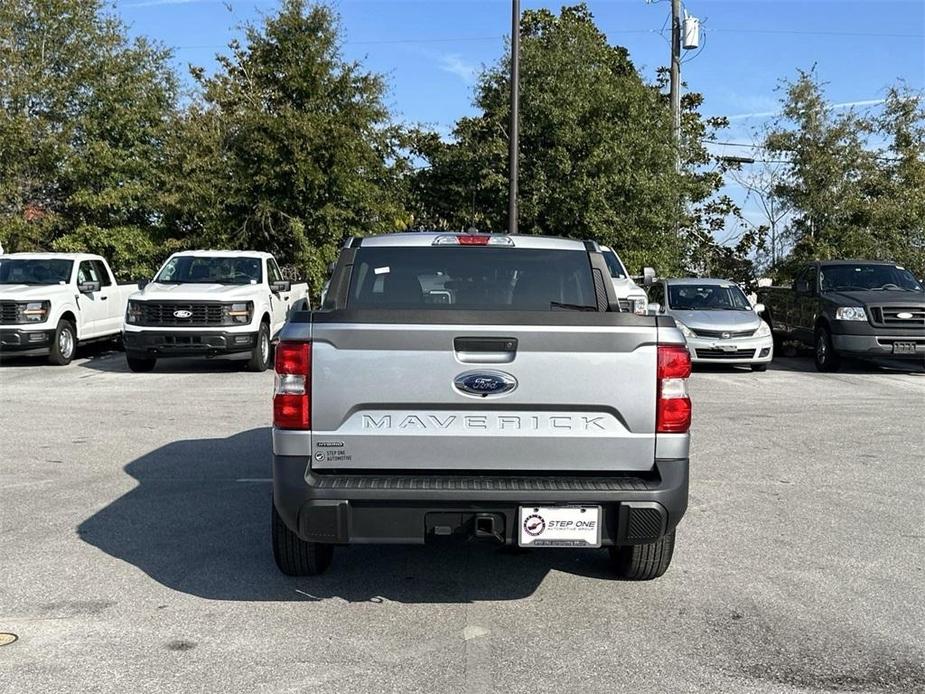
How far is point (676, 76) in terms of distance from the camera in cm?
2761

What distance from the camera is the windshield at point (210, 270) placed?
54.4ft

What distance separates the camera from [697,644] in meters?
4.57

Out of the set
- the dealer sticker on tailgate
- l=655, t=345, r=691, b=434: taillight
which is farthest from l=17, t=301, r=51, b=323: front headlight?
l=655, t=345, r=691, b=434: taillight

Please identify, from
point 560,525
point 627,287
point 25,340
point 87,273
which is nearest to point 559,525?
point 560,525

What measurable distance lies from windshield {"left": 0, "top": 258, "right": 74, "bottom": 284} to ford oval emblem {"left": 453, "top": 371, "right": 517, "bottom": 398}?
1434cm

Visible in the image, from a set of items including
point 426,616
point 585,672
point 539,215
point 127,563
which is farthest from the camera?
point 539,215

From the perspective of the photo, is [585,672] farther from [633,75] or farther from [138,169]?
[633,75]

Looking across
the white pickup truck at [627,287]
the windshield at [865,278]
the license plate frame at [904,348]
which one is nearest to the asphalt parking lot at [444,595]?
the white pickup truck at [627,287]

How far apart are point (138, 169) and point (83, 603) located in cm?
1983

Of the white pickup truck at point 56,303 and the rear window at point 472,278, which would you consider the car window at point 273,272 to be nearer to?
the white pickup truck at point 56,303

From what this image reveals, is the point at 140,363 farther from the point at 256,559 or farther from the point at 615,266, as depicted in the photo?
the point at 256,559

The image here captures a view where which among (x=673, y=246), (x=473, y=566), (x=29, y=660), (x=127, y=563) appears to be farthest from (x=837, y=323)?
(x=29, y=660)

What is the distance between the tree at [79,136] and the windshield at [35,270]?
557 cm

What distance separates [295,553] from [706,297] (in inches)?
551
